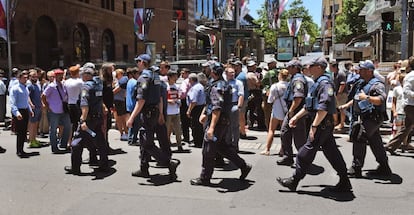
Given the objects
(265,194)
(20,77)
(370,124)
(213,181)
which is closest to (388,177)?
(370,124)

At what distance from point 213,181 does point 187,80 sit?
3.89 m

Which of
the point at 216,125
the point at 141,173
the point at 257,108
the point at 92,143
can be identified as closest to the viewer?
the point at 216,125

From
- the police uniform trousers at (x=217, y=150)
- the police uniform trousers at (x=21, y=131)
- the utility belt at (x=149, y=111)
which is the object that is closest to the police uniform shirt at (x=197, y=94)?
the utility belt at (x=149, y=111)

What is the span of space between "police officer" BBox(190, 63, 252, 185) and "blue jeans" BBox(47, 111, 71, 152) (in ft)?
12.6

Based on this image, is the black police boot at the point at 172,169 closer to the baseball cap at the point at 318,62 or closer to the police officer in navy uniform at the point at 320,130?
the police officer in navy uniform at the point at 320,130

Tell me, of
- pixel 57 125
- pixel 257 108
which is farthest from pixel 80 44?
pixel 57 125

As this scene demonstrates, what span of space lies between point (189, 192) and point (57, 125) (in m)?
4.13

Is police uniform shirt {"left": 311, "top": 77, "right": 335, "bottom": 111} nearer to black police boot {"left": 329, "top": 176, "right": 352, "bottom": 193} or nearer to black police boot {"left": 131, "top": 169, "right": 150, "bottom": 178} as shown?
black police boot {"left": 329, "top": 176, "right": 352, "bottom": 193}

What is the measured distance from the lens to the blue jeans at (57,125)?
920cm

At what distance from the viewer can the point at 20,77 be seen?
363 inches

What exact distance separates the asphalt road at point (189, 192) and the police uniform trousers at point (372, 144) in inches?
12.3

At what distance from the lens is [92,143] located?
749 cm

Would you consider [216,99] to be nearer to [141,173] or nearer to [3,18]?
[141,173]

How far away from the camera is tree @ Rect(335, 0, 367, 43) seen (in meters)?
50.8
